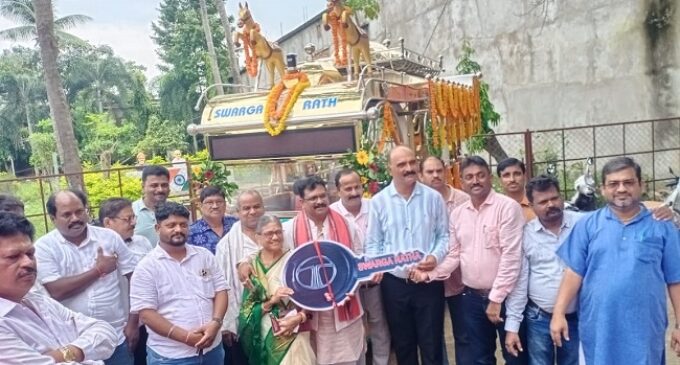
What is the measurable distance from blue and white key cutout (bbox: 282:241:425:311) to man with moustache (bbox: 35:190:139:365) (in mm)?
962

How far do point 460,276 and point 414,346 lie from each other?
1.79 ft

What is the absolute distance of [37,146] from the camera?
27.5 metres

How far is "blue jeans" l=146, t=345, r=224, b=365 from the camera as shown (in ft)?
9.46

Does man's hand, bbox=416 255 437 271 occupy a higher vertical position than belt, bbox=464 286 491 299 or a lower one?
higher

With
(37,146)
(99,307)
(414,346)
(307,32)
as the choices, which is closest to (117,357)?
(99,307)

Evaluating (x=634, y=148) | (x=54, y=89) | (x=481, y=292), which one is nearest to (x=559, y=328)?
(x=481, y=292)

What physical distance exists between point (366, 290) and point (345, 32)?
101 inches

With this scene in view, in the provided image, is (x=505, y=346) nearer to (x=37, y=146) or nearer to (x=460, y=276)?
(x=460, y=276)

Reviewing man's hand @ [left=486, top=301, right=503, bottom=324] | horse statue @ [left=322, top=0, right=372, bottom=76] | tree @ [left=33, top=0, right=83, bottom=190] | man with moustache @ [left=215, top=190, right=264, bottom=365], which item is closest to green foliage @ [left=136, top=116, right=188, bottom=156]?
tree @ [left=33, top=0, right=83, bottom=190]

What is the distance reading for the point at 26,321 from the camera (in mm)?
1927

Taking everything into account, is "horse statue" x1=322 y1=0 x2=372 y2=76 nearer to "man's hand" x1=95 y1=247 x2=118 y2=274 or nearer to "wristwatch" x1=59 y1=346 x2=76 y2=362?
"man's hand" x1=95 y1=247 x2=118 y2=274

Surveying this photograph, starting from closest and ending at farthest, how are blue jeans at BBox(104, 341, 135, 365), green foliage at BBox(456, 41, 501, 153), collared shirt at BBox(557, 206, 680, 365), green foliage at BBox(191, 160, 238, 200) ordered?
collared shirt at BBox(557, 206, 680, 365) → blue jeans at BBox(104, 341, 135, 365) → green foliage at BBox(191, 160, 238, 200) → green foliage at BBox(456, 41, 501, 153)

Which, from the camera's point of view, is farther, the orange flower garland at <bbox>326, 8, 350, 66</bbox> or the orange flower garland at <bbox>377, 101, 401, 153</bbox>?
the orange flower garland at <bbox>326, 8, 350, 66</bbox>

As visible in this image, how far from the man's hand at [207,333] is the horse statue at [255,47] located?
9.71 feet
